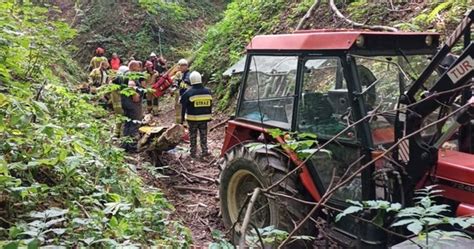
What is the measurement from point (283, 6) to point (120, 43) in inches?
322

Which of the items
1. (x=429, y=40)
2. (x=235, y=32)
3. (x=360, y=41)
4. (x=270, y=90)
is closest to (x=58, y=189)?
(x=270, y=90)

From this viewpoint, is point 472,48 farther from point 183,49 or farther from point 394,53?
point 183,49

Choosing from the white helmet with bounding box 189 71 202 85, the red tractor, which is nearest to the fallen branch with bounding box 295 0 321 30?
the white helmet with bounding box 189 71 202 85

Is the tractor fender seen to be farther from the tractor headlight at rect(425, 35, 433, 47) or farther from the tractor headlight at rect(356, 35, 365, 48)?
the tractor headlight at rect(425, 35, 433, 47)

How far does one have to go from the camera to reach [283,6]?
12.7m

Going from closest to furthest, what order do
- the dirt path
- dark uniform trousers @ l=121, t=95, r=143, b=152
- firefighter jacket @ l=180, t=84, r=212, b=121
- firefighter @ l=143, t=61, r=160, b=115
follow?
the dirt path → firefighter jacket @ l=180, t=84, r=212, b=121 → dark uniform trousers @ l=121, t=95, r=143, b=152 → firefighter @ l=143, t=61, r=160, b=115

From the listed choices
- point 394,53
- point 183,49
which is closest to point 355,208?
point 394,53

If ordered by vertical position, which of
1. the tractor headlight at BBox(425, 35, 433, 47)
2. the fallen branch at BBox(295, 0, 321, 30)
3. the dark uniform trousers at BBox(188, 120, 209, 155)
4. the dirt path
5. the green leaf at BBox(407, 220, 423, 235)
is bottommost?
the dirt path

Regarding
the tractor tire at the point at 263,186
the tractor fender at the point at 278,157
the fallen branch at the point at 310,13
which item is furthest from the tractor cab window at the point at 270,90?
the fallen branch at the point at 310,13

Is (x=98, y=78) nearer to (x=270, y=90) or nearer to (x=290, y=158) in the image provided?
(x=270, y=90)

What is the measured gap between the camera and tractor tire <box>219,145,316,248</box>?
167 inches

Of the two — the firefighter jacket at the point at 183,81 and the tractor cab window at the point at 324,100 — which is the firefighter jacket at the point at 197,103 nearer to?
the firefighter jacket at the point at 183,81

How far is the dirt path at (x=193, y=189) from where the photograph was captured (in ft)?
18.4

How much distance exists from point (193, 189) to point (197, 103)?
2174mm
